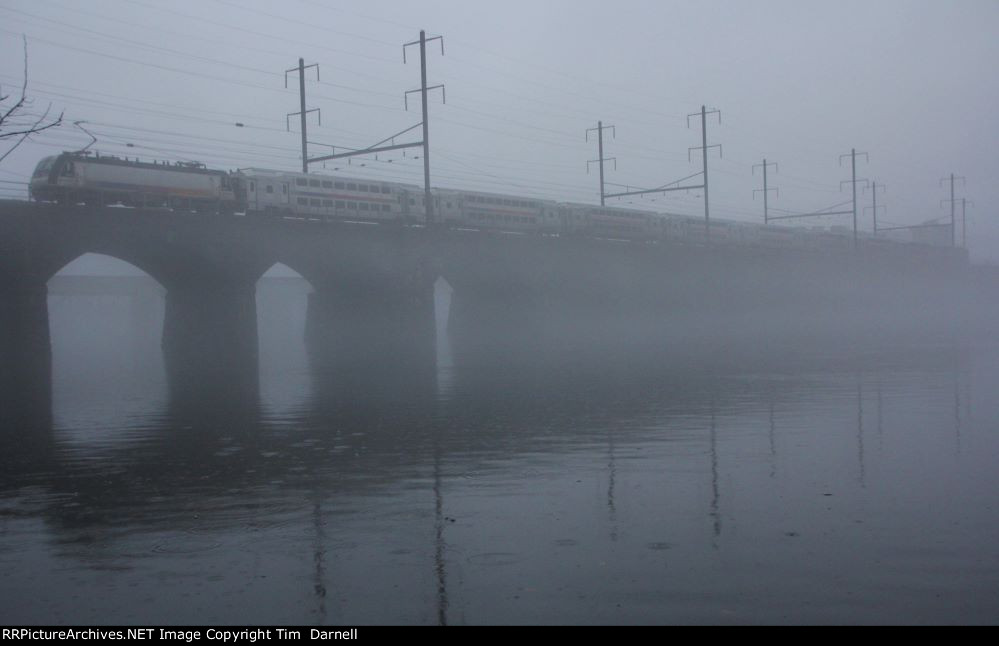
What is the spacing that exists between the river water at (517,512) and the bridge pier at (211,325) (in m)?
24.8

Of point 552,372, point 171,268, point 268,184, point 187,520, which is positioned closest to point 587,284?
point 268,184

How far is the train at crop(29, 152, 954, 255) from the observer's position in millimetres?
43562

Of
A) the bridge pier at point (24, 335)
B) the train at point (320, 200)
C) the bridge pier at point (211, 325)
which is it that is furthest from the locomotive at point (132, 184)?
the bridge pier at point (24, 335)

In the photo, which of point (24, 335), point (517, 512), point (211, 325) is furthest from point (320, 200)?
point (517, 512)

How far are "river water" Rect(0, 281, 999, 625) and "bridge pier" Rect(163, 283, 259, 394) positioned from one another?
81.4 ft

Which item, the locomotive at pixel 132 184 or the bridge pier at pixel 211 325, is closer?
the locomotive at pixel 132 184

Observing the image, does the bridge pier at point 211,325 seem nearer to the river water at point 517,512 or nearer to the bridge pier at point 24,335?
the bridge pier at point 24,335

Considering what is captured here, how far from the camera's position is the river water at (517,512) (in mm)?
7227

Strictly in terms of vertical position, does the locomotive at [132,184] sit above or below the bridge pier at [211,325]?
above

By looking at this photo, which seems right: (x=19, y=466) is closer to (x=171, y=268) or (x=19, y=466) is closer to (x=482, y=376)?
(x=482, y=376)

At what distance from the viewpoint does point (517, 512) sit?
34.1 feet

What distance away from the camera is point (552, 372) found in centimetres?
3278

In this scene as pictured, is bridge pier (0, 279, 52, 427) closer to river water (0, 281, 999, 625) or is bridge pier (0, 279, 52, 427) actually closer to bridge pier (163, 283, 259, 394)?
bridge pier (163, 283, 259, 394)
